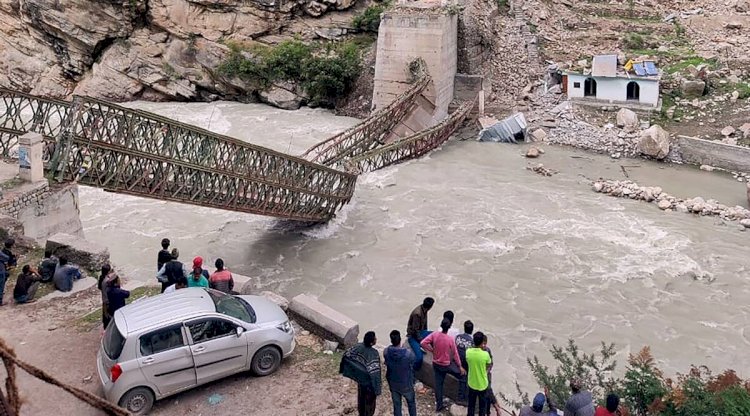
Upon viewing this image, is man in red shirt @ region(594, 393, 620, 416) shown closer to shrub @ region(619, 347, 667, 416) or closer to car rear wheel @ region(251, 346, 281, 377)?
shrub @ region(619, 347, 667, 416)

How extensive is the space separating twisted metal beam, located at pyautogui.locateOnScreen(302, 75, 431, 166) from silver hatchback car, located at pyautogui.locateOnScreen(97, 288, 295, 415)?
1469 cm

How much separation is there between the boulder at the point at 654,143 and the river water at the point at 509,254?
84 cm

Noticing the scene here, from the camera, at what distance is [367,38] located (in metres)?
36.8

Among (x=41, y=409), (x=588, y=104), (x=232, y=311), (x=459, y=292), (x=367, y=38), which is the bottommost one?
(x=459, y=292)

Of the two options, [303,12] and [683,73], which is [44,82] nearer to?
[303,12]

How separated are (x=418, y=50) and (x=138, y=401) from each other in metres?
25.1

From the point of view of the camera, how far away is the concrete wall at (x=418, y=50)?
3073cm

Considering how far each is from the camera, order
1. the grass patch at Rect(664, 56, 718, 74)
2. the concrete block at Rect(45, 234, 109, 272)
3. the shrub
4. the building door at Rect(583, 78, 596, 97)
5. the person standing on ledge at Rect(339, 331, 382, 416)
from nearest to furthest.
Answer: the person standing on ledge at Rect(339, 331, 382, 416), the shrub, the concrete block at Rect(45, 234, 109, 272), the building door at Rect(583, 78, 596, 97), the grass patch at Rect(664, 56, 718, 74)

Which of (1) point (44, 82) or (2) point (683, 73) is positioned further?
(1) point (44, 82)

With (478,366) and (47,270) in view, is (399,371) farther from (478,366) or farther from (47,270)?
(47,270)

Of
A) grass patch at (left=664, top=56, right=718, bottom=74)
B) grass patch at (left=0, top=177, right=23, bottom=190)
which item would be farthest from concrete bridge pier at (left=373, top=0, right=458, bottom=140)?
grass patch at (left=0, top=177, right=23, bottom=190)

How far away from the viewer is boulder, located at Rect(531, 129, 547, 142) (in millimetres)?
29469

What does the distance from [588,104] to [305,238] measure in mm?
16588

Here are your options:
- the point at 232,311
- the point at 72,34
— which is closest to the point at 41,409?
the point at 232,311
